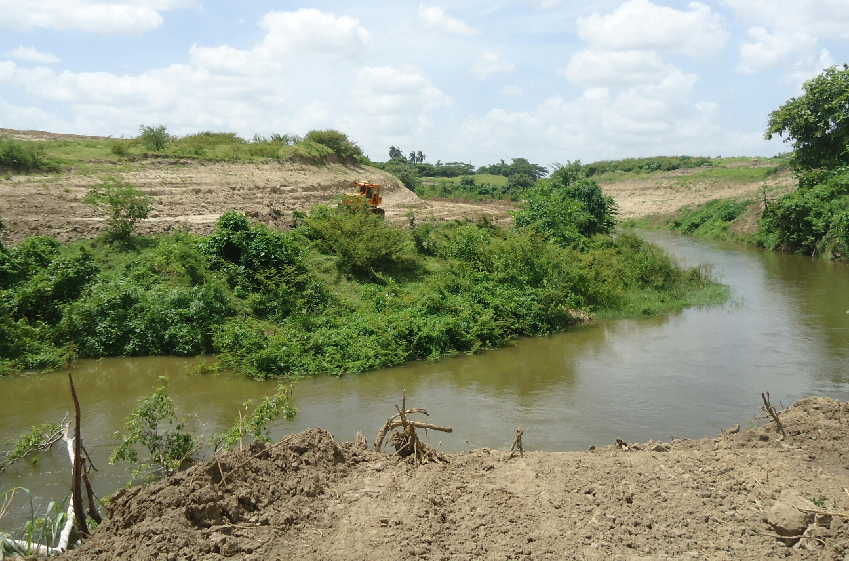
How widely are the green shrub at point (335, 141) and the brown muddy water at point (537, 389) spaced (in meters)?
21.5

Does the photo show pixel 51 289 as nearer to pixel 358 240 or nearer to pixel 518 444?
pixel 358 240

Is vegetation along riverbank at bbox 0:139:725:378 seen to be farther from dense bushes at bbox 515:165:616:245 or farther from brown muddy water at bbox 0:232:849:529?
dense bushes at bbox 515:165:616:245

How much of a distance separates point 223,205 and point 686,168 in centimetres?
4959

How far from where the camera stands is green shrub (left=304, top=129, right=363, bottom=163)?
34.4m

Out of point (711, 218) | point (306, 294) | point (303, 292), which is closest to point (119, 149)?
point (303, 292)

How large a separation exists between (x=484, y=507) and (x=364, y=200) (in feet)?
47.3

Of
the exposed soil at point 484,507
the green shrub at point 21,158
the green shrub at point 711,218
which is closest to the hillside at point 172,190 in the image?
the green shrub at point 21,158

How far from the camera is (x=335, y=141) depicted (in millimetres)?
34781

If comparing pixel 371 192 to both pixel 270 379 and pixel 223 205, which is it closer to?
pixel 223 205

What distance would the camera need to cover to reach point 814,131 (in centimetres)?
2919

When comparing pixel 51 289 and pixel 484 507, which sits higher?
pixel 51 289

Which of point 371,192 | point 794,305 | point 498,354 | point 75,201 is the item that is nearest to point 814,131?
point 794,305

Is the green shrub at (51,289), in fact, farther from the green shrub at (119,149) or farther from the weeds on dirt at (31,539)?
the green shrub at (119,149)

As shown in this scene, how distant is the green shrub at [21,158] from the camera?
818 inches
